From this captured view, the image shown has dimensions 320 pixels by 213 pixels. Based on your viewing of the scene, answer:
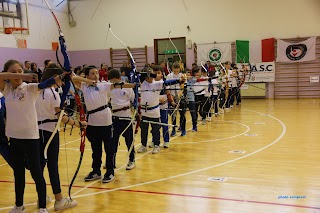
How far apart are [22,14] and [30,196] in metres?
8.40

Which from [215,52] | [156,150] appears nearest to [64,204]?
[156,150]

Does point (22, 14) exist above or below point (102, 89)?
above

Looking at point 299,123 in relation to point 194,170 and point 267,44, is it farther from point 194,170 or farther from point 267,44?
point 267,44

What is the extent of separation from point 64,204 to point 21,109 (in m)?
1.03

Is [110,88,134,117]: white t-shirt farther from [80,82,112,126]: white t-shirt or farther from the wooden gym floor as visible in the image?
the wooden gym floor

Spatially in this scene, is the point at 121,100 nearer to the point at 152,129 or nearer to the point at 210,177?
the point at 152,129

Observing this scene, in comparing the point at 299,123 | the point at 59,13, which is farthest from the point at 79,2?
the point at 299,123

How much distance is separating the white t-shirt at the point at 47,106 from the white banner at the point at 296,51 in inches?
394

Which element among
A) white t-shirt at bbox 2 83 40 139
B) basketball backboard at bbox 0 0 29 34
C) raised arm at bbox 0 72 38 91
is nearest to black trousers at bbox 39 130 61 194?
white t-shirt at bbox 2 83 40 139

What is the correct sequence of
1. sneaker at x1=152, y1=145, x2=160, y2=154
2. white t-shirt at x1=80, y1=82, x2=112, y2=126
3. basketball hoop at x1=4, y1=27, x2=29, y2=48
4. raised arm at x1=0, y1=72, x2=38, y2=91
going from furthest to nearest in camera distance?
basketball hoop at x1=4, y1=27, x2=29, y2=48 → sneaker at x1=152, y1=145, x2=160, y2=154 → white t-shirt at x1=80, y1=82, x2=112, y2=126 → raised arm at x1=0, y1=72, x2=38, y2=91

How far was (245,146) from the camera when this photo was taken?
5359 millimetres

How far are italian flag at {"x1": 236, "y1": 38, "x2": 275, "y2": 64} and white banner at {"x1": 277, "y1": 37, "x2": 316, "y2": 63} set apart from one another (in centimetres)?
30

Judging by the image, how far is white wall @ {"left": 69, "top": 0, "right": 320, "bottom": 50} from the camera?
37.3 ft

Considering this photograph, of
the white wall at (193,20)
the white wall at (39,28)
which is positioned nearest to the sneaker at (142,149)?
the white wall at (39,28)
